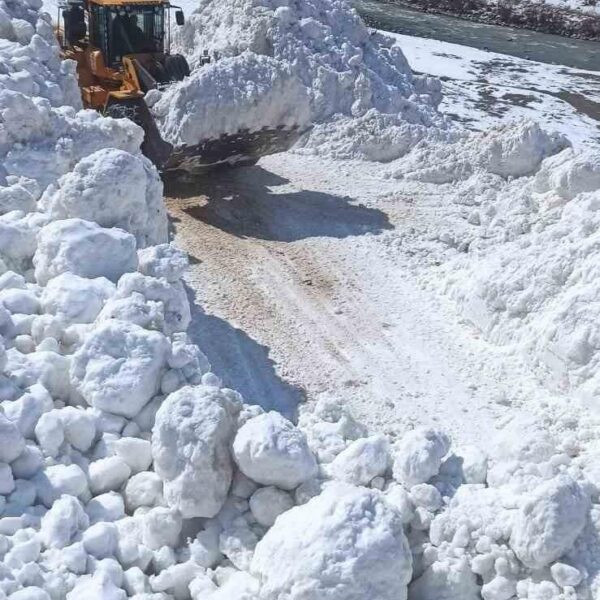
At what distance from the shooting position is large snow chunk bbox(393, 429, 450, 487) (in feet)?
16.4

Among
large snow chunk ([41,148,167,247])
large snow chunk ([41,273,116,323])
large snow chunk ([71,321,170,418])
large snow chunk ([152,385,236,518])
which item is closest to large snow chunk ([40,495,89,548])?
→ large snow chunk ([152,385,236,518])

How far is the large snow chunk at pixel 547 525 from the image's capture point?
4.48 metres

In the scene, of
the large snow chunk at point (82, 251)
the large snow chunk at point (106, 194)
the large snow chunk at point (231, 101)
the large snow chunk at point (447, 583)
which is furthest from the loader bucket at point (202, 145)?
the large snow chunk at point (447, 583)

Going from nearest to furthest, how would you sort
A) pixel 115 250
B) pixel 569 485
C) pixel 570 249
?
pixel 569 485 → pixel 115 250 → pixel 570 249

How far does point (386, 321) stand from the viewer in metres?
8.80

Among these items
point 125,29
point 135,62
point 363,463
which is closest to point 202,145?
point 135,62

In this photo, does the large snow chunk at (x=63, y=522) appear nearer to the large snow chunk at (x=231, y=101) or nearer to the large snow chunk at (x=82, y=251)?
the large snow chunk at (x=82, y=251)

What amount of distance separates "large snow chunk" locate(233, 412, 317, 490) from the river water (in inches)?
797

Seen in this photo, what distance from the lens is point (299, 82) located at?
11.6m

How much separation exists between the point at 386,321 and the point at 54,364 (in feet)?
13.3

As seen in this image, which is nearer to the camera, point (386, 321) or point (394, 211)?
point (386, 321)

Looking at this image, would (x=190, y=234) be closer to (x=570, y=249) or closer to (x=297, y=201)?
(x=297, y=201)

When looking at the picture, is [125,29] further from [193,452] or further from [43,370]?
[193,452]

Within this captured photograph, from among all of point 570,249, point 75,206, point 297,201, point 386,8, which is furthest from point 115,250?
point 386,8
